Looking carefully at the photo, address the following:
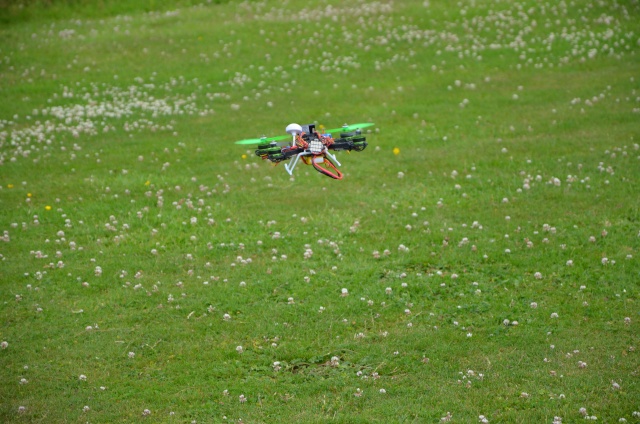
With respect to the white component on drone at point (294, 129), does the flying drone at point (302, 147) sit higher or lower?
lower

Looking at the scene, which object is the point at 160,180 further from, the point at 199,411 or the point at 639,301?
the point at 639,301

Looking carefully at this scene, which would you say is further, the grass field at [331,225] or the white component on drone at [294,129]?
the grass field at [331,225]

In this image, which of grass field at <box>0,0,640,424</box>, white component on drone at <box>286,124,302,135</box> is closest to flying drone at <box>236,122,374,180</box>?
white component on drone at <box>286,124,302,135</box>

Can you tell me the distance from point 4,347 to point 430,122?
13.7 metres

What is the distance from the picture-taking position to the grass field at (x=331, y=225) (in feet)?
37.2

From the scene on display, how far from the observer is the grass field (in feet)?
37.2

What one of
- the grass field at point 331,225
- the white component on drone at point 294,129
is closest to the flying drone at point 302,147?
the white component on drone at point 294,129

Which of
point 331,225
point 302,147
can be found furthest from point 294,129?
point 331,225

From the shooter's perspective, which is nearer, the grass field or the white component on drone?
the white component on drone

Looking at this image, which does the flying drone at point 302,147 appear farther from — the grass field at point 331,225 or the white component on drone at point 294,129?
the grass field at point 331,225

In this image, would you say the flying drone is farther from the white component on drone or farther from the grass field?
the grass field

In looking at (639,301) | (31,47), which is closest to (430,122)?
(639,301)

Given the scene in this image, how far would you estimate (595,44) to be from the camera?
27.0 metres

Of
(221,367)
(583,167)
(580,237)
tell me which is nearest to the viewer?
(221,367)
